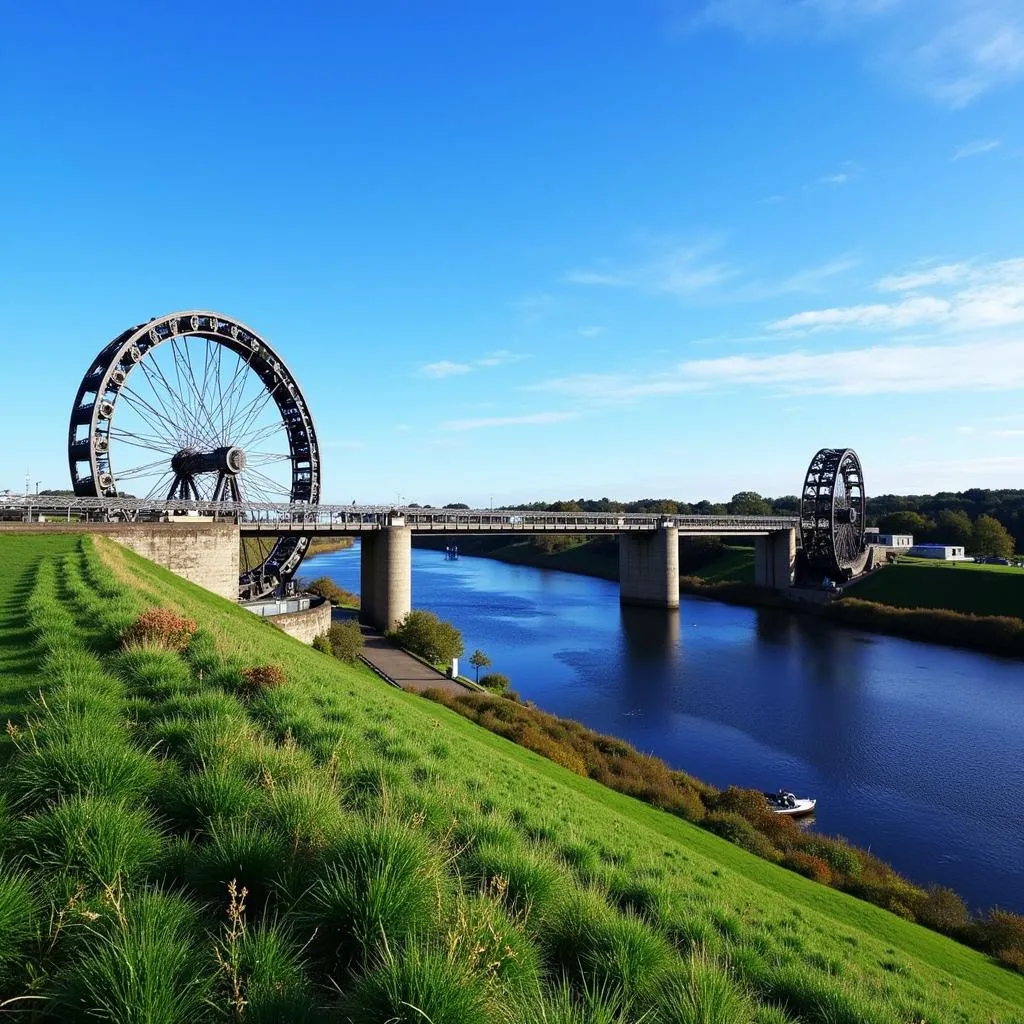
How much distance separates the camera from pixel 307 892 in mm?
4816

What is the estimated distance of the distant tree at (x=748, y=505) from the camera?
140m

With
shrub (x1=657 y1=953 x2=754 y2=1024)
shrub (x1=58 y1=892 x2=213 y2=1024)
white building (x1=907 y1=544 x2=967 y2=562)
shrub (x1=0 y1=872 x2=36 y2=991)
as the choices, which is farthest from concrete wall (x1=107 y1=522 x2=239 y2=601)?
white building (x1=907 y1=544 x2=967 y2=562)

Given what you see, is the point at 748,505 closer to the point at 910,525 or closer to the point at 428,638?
the point at 910,525

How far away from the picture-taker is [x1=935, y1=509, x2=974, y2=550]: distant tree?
93.6m

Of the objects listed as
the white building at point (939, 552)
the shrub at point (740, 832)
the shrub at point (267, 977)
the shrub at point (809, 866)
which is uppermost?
the shrub at point (267, 977)

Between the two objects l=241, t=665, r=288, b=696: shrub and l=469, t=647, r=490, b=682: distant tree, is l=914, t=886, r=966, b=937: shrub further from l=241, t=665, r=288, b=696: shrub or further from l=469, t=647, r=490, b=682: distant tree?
l=469, t=647, r=490, b=682: distant tree

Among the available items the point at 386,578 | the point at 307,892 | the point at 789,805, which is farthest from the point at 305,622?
the point at 307,892

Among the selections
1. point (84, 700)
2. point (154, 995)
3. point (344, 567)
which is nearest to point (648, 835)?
point (84, 700)

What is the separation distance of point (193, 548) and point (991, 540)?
9626 cm

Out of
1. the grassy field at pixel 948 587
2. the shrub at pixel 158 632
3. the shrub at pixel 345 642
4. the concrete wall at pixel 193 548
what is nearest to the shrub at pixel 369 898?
the shrub at pixel 158 632

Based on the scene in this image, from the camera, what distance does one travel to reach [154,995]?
11.6ft

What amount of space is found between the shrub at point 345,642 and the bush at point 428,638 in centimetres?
367

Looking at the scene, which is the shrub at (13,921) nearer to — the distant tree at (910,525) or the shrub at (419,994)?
the shrub at (419,994)

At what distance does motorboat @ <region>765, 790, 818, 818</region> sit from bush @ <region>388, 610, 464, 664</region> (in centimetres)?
2206
